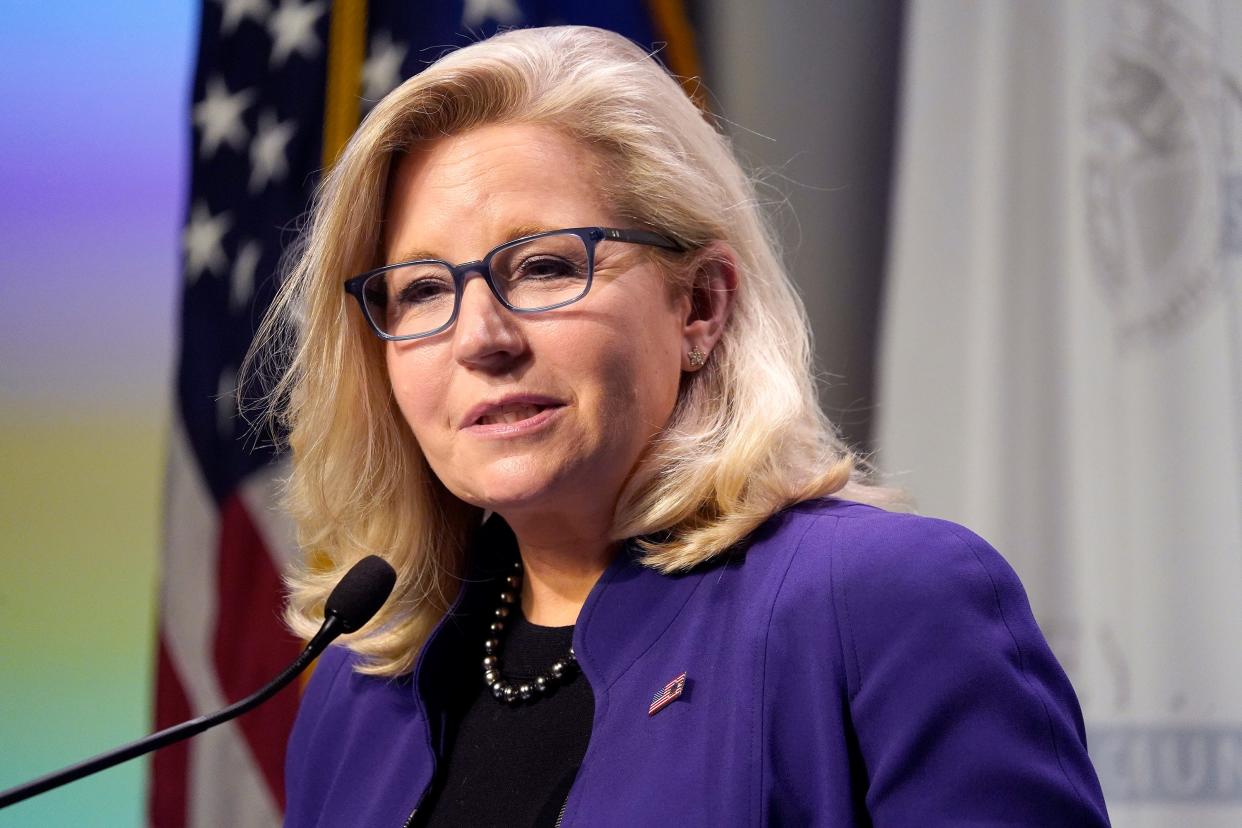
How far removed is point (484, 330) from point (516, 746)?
1.46 feet

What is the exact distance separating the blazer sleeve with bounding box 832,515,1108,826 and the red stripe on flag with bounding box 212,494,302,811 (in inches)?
71.5

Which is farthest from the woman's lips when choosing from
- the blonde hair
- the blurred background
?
the blurred background

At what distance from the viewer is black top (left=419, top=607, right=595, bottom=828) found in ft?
3.98

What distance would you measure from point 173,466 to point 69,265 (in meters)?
0.52

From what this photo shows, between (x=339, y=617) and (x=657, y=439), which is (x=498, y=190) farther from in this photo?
(x=339, y=617)

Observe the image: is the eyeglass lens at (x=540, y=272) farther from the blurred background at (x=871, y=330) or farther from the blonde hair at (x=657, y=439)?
the blurred background at (x=871, y=330)

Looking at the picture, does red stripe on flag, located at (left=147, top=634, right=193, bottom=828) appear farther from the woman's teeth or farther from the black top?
the woman's teeth

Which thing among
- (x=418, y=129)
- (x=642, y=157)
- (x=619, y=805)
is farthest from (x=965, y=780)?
(x=418, y=129)

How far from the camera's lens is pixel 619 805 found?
1.07 m

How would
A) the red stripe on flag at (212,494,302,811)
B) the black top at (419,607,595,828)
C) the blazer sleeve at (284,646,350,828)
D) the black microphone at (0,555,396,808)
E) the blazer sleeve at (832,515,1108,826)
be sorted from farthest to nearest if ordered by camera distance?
the red stripe on flag at (212,494,302,811)
the blazer sleeve at (284,646,350,828)
the black top at (419,607,595,828)
the black microphone at (0,555,396,808)
the blazer sleeve at (832,515,1108,826)

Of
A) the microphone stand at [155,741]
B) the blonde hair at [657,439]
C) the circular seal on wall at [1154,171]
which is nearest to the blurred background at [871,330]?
the circular seal on wall at [1154,171]

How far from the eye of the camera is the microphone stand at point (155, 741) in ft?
3.29

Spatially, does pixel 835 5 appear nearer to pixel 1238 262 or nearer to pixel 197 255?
pixel 1238 262

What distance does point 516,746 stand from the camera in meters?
1.28
